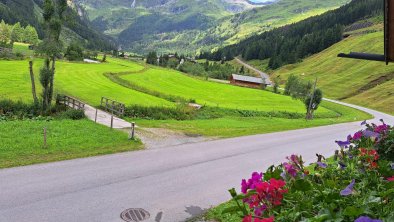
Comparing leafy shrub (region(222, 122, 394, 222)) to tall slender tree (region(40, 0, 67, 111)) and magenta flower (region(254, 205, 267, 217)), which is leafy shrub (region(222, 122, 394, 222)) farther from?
tall slender tree (region(40, 0, 67, 111))

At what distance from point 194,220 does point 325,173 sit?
23.5ft

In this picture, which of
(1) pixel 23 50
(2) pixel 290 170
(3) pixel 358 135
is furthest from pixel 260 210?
(1) pixel 23 50

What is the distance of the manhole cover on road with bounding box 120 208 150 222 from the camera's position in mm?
11397

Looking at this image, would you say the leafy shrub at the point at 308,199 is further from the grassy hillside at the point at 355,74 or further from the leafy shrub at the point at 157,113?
the grassy hillside at the point at 355,74

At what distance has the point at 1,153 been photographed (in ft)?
57.8

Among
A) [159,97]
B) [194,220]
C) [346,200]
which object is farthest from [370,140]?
[159,97]

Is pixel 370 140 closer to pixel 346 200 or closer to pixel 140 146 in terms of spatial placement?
pixel 346 200

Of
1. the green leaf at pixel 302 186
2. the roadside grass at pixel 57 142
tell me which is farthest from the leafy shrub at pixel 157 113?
the green leaf at pixel 302 186

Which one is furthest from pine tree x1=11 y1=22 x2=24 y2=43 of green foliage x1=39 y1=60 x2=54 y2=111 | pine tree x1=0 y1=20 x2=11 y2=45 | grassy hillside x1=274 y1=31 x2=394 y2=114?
green foliage x1=39 y1=60 x2=54 y2=111

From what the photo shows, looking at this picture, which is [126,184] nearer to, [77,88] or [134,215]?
[134,215]

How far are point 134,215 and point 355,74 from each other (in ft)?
389

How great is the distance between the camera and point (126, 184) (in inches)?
575

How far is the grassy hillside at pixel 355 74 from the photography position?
91700 mm

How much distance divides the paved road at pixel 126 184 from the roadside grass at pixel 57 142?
110 cm
